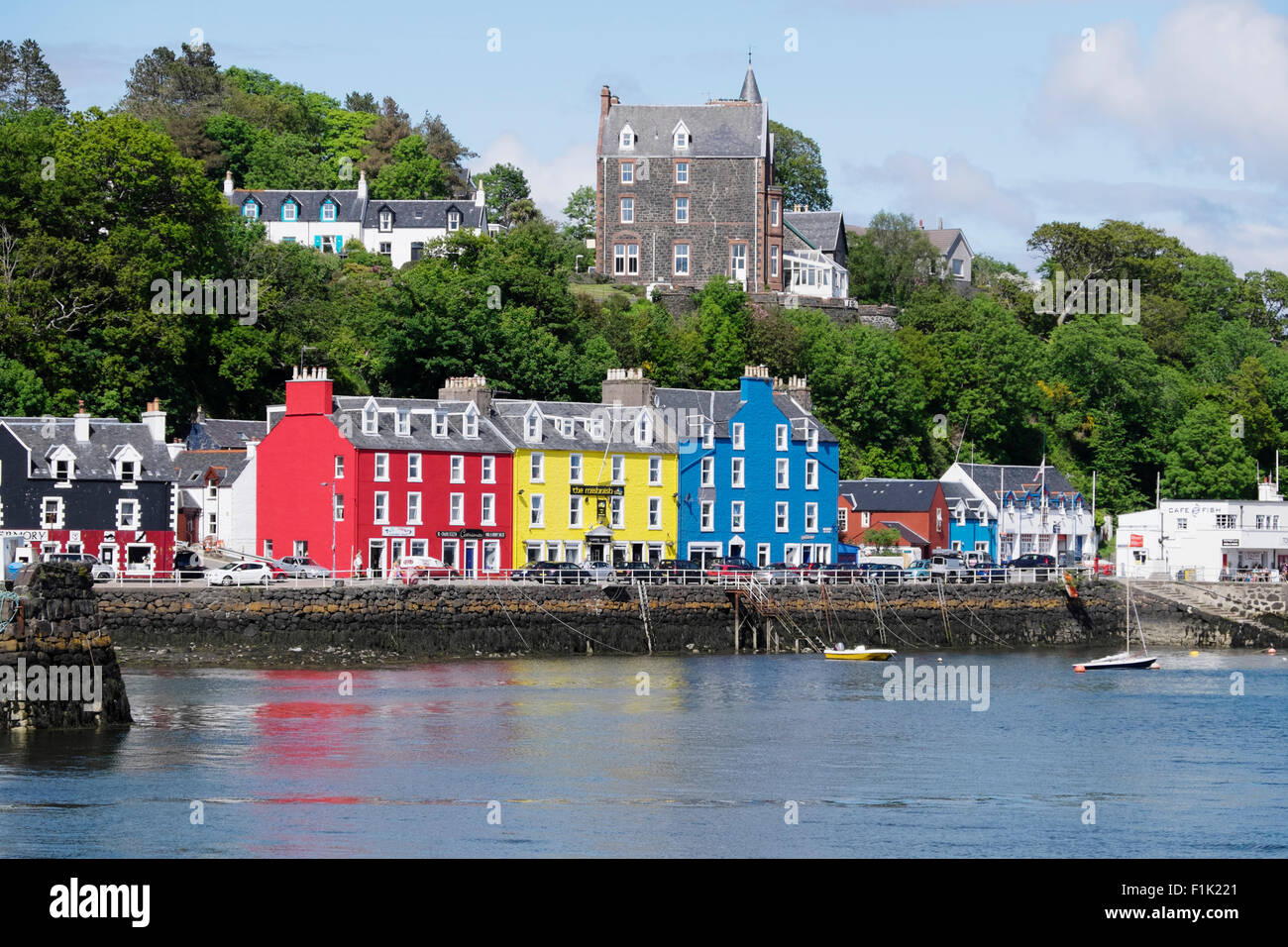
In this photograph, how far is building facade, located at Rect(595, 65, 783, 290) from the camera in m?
114

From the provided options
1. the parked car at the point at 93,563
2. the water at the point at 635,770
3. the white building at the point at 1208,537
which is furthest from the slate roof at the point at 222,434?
the white building at the point at 1208,537

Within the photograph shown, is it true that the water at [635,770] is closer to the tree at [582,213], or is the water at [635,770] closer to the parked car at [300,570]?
the parked car at [300,570]

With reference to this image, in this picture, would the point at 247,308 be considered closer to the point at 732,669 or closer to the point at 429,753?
the point at 732,669

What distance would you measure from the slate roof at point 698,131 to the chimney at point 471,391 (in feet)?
131

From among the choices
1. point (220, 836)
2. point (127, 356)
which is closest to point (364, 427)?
point (127, 356)

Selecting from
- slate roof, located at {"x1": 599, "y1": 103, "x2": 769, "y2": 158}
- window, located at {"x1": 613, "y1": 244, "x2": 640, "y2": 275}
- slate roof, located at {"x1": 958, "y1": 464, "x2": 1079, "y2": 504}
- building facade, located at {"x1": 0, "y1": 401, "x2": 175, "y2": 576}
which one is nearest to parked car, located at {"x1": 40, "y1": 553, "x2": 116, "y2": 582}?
building facade, located at {"x1": 0, "y1": 401, "x2": 175, "y2": 576}

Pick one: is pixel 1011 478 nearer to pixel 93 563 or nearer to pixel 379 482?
pixel 379 482

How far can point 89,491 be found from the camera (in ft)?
216

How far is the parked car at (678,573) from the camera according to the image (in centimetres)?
6794

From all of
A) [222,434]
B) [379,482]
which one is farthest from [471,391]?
[222,434]

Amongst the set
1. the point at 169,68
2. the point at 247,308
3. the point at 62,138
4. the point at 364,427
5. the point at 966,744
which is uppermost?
the point at 169,68

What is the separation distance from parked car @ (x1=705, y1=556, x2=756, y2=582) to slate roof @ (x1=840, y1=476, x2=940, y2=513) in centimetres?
1387
